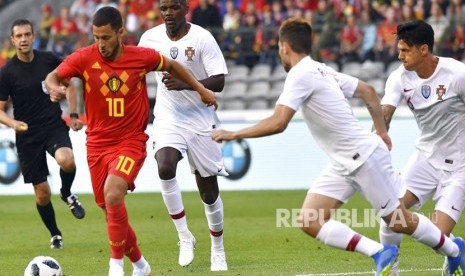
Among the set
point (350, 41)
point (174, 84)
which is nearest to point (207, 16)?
point (350, 41)

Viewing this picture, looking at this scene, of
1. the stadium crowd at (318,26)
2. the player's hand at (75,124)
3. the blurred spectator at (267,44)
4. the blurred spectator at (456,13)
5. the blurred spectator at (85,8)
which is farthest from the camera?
the blurred spectator at (85,8)

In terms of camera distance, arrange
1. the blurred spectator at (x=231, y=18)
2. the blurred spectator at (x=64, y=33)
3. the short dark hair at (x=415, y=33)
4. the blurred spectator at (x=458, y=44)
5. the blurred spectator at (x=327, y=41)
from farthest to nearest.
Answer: the blurred spectator at (x=231, y=18) < the blurred spectator at (x=64, y=33) < the blurred spectator at (x=327, y=41) < the blurred spectator at (x=458, y=44) < the short dark hair at (x=415, y=33)

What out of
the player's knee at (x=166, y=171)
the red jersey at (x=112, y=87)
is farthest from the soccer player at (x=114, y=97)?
the player's knee at (x=166, y=171)

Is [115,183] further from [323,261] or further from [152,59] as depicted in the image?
[323,261]

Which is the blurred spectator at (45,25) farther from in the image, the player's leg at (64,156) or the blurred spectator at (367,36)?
the player's leg at (64,156)

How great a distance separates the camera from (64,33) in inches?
1046

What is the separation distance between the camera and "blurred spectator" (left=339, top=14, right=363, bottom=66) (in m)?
23.8

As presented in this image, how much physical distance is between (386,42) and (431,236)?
14520 millimetres

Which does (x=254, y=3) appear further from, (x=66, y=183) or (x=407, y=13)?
(x=66, y=183)

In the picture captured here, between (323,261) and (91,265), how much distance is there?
252 cm

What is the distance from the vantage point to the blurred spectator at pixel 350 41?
23.8m

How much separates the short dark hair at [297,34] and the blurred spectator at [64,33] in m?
15.9

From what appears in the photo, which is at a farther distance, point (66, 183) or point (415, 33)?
point (66, 183)

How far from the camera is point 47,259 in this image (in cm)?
1039
